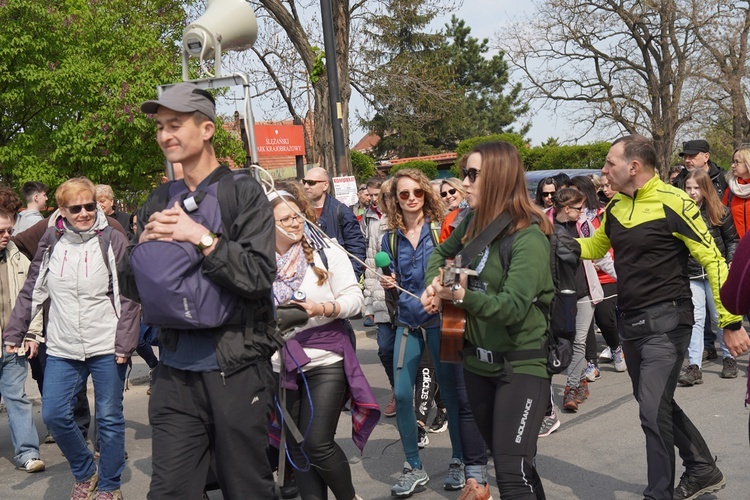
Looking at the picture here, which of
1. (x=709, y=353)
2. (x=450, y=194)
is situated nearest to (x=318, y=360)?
(x=450, y=194)

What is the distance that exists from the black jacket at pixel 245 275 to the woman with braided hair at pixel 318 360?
88 cm

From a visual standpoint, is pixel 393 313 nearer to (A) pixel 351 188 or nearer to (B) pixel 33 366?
(B) pixel 33 366

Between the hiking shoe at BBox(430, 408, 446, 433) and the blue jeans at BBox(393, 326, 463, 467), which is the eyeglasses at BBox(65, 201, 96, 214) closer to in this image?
the blue jeans at BBox(393, 326, 463, 467)

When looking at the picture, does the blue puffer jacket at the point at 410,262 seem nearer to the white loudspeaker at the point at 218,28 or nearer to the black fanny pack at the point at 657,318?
the black fanny pack at the point at 657,318

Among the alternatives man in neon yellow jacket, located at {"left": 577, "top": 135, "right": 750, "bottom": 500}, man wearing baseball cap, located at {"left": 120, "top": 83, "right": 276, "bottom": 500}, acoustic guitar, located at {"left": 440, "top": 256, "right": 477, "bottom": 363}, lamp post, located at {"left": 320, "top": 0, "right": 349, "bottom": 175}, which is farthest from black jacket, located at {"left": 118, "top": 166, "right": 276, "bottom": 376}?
lamp post, located at {"left": 320, "top": 0, "right": 349, "bottom": 175}

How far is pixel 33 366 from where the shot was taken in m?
7.28

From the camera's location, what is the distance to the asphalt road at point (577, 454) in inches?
219

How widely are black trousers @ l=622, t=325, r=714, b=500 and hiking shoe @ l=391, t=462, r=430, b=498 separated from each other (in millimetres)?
1460

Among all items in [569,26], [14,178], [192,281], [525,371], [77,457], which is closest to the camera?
[192,281]

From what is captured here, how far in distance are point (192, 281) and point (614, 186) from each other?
8.71ft

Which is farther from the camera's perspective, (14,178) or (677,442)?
(14,178)

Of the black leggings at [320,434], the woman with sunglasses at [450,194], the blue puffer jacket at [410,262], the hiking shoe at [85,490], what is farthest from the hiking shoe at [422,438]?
the hiking shoe at [85,490]

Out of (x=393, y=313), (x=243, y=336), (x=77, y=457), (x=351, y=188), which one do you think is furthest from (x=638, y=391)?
(x=351, y=188)

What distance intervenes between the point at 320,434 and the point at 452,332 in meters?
0.88
